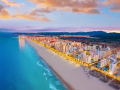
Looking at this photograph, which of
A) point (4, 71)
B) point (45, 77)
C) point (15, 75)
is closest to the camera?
point (45, 77)

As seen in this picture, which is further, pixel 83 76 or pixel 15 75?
pixel 15 75

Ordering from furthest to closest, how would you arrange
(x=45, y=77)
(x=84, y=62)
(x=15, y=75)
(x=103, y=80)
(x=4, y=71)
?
(x=84, y=62) < (x=4, y=71) < (x=15, y=75) < (x=45, y=77) < (x=103, y=80)

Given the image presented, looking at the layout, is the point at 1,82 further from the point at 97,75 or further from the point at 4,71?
the point at 97,75

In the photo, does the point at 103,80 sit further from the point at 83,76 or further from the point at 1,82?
the point at 1,82

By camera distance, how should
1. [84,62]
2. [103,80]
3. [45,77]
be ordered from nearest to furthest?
[103,80]
[45,77]
[84,62]

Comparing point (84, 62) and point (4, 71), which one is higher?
point (84, 62)

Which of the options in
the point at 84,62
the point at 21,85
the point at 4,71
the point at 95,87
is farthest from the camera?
the point at 84,62

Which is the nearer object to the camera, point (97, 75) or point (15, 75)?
point (97, 75)

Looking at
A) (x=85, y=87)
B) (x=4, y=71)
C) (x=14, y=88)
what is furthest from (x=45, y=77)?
(x=4, y=71)

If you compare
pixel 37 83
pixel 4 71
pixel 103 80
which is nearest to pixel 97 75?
pixel 103 80
